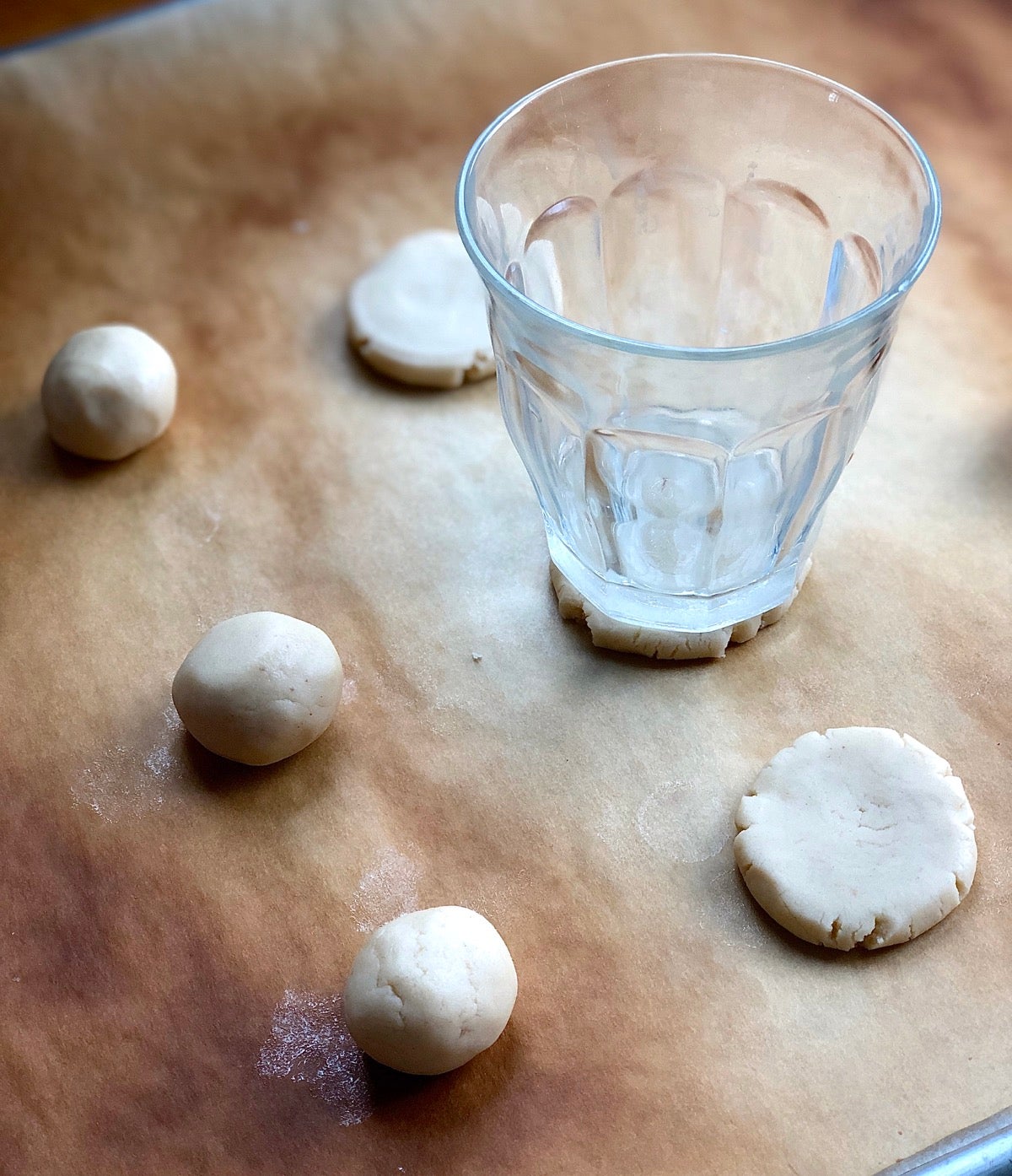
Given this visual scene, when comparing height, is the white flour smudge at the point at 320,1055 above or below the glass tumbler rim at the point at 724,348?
below

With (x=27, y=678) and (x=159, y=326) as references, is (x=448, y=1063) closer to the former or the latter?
(x=27, y=678)

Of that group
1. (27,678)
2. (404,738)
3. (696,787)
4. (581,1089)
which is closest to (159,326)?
(27,678)

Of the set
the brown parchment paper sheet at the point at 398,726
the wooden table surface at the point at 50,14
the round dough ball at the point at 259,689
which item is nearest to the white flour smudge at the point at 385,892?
the brown parchment paper sheet at the point at 398,726

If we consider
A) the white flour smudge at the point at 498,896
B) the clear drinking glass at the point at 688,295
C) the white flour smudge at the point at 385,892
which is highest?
the clear drinking glass at the point at 688,295

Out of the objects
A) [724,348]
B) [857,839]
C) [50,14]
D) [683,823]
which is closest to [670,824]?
[683,823]

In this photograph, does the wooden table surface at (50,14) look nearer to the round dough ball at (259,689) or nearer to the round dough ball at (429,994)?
the round dough ball at (259,689)

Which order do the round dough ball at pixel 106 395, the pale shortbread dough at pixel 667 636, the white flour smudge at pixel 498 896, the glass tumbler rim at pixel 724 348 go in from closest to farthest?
the glass tumbler rim at pixel 724 348, the white flour smudge at pixel 498 896, the pale shortbread dough at pixel 667 636, the round dough ball at pixel 106 395
